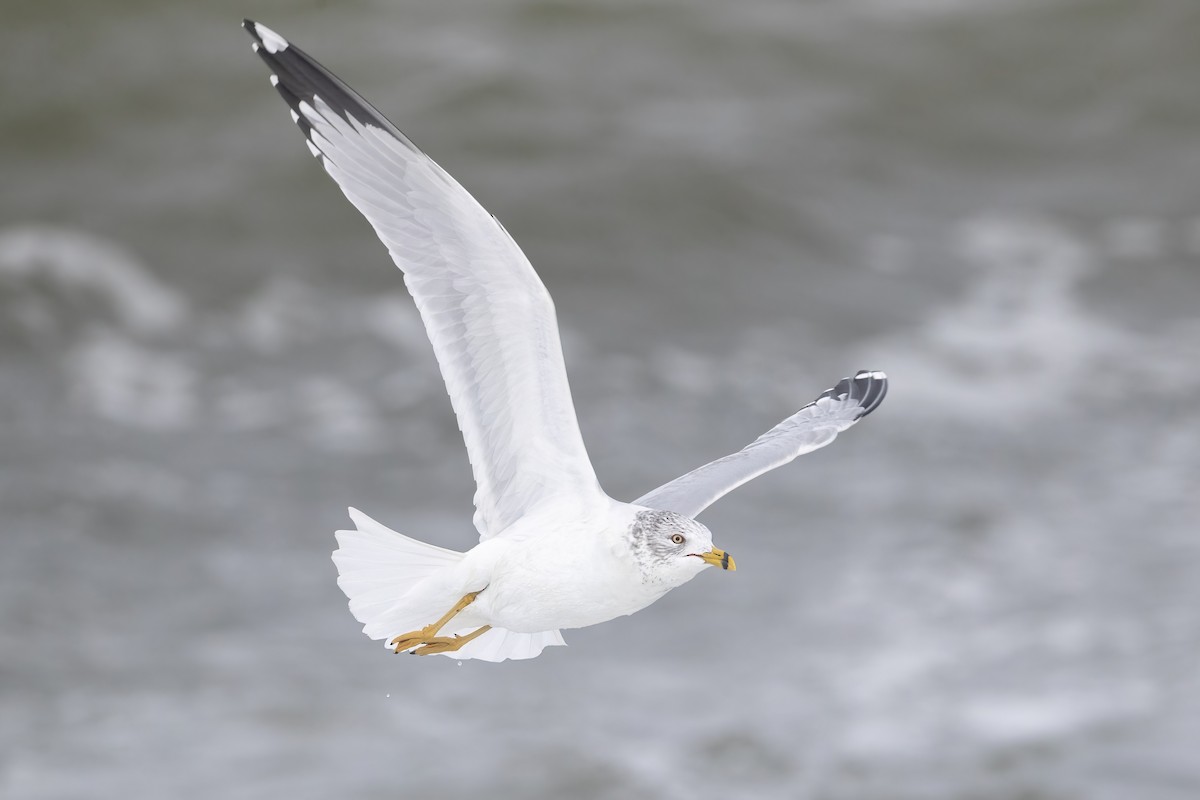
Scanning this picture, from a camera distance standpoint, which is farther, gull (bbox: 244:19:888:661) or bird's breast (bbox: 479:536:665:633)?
gull (bbox: 244:19:888:661)

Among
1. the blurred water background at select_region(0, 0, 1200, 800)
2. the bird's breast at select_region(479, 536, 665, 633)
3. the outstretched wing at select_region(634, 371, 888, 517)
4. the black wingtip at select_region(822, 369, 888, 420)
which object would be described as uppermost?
the blurred water background at select_region(0, 0, 1200, 800)

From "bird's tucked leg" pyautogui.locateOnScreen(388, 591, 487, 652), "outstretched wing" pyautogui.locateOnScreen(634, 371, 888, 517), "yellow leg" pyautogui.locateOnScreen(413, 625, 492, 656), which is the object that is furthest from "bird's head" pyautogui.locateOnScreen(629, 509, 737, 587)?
"yellow leg" pyautogui.locateOnScreen(413, 625, 492, 656)

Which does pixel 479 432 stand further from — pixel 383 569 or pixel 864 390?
pixel 864 390

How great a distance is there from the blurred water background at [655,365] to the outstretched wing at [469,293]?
40.0 feet

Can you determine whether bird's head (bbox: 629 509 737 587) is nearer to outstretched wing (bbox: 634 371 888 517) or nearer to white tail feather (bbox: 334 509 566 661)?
outstretched wing (bbox: 634 371 888 517)

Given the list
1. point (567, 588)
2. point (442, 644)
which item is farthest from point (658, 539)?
point (442, 644)

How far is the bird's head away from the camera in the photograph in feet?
14.9

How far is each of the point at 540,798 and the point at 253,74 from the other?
9.05 metres

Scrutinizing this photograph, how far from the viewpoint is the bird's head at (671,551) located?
454 centimetres

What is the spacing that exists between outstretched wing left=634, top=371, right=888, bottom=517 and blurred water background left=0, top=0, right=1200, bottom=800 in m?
11.1

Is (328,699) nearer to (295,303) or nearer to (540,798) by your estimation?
(540,798)

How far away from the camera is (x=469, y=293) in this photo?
505cm

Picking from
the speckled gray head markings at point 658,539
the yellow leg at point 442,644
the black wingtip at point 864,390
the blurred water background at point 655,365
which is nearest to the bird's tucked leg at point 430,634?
the yellow leg at point 442,644

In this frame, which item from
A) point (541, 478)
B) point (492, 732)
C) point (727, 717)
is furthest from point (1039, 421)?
point (541, 478)
